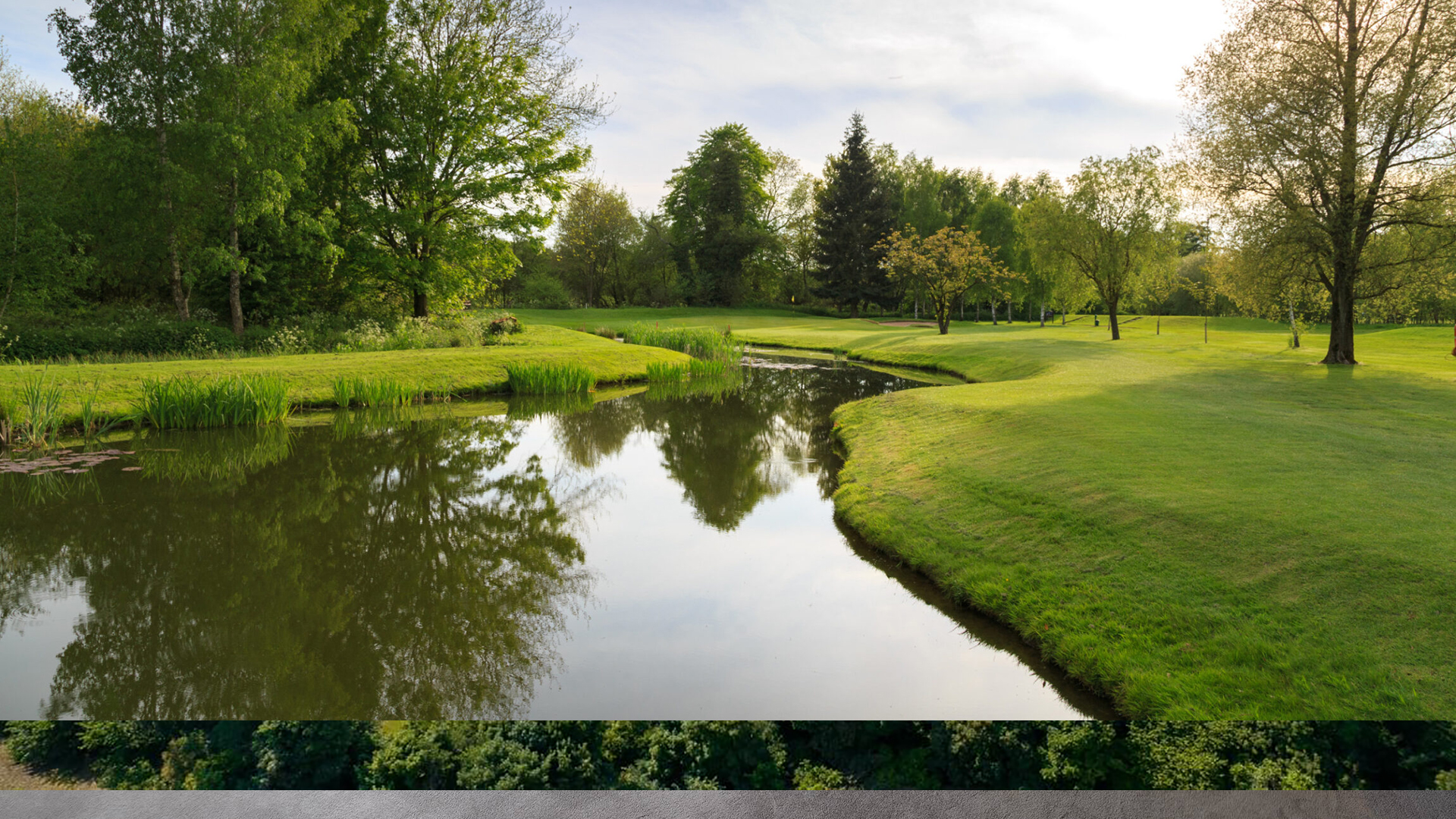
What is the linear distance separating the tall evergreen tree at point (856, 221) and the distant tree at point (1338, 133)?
1204 inches

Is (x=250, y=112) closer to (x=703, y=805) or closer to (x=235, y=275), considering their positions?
(x=235, y=275)

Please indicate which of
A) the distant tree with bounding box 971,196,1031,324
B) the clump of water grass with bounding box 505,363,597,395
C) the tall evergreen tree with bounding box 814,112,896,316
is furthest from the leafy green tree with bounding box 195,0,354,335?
the distant tree with bounding box 971,196,1031,324

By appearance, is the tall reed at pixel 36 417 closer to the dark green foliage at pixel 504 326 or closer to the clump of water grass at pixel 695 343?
the dark green foliage at pixel 504 326

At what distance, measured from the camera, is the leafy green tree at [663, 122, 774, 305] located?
46.1m

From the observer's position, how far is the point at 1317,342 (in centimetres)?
2483

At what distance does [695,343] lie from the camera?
74.3ft

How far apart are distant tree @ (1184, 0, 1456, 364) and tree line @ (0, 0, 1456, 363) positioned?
4 centimetres

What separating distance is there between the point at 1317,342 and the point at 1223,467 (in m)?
23.4

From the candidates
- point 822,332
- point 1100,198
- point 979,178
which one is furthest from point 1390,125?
point 979,178

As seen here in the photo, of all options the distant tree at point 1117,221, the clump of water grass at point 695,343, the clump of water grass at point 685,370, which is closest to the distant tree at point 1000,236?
the distant tree at point 1117,221

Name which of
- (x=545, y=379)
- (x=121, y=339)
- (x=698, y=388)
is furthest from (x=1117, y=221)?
(x=121, y=339)

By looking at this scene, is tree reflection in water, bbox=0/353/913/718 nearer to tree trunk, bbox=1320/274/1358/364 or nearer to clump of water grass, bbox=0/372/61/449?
clump of water grass, bbox=0/372/61/449

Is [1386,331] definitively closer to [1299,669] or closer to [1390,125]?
[1390,125]

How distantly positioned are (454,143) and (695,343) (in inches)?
341
